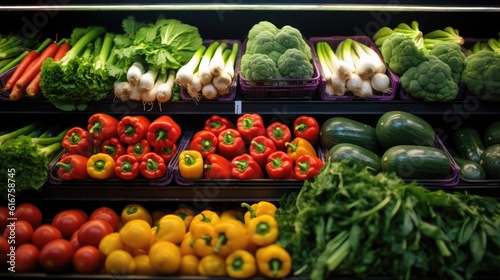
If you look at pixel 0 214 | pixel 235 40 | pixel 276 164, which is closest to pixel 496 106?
pixel 276 164

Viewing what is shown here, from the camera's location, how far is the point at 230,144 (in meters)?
2.85

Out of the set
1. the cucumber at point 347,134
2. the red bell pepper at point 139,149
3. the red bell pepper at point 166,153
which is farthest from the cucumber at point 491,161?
the red bell pepper at point 139,149

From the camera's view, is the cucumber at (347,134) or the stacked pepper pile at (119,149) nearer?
the stacked pepper pile at (119,149)

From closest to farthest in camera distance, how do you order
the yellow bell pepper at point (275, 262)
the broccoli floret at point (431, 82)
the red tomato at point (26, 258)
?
the yellow bell pepper at point (275, 262), the red tomato at point (26, 258), the broccoli floret at point (431, 82)

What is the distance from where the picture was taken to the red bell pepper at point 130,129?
110 inches

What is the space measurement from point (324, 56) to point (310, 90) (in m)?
0.49

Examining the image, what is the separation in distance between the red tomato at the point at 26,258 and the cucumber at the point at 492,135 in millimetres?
3059

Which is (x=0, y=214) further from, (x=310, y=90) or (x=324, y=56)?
(x=324, y=56)

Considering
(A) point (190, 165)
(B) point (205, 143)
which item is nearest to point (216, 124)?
(B) point (205, 143)

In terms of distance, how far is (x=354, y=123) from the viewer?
3010mm

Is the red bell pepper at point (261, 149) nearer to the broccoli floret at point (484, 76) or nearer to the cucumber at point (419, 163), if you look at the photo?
the cucumber at point (419, 163)

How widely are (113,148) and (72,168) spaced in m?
0.28

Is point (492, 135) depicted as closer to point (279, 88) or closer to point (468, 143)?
point (468, 143)

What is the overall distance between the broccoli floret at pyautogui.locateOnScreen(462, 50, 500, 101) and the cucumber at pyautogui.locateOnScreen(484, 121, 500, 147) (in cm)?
34
